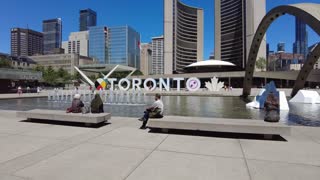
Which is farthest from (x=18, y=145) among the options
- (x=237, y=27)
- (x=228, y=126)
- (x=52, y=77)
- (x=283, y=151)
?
(x=237, y=27)

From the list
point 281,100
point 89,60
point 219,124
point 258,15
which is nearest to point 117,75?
point 89,60

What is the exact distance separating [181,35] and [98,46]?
54617mm

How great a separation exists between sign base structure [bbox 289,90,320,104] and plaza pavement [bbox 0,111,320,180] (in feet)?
57.2

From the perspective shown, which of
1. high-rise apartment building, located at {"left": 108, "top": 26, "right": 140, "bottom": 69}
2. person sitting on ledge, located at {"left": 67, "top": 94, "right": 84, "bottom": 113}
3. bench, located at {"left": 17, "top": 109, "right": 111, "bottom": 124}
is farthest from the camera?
high-rise apartment building, located at {"left": 108, "top": 26, "right": 140, "bottom": 69}

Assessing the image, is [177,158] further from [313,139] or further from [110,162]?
[313,139]

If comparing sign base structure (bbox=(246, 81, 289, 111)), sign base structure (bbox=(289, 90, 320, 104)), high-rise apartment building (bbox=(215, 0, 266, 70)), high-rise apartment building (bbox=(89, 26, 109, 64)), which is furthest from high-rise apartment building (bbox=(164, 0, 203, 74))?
sign base structure (bbox=(246, 81, 289, 111))

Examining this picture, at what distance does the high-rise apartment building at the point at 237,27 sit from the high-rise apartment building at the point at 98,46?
70.6 m

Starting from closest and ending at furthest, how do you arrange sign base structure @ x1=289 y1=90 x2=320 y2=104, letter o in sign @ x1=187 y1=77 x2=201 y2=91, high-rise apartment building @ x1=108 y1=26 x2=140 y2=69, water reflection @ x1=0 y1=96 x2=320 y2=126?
1. water reflection @ x1=0 y1=96 x2=320 y2=126
2. sign base structure @ x1=289 y1=90 x2=320 y2=104
3. letter o in sign @ x1=187 y1=77 x2=201 y2=91
4. high-rise apartment building @ x1=108 y1=26 x2=140 y2=69

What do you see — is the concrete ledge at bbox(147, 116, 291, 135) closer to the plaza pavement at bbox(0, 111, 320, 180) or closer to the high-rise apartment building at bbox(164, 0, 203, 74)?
the plaza pavement at bbox(0, 111, 320, 180)

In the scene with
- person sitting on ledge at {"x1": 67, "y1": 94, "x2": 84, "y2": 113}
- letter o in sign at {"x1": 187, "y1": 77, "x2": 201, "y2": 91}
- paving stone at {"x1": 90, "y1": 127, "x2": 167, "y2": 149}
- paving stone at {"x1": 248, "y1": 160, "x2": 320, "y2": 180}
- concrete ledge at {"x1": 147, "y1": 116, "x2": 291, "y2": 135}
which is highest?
letter o in sign at {"x1": 187, "y1": 77, "x2": 201, "y2": 91}

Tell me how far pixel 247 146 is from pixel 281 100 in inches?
504

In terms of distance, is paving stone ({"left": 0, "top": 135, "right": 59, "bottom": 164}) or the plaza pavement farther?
paving stone ({"left": 0, "top": 135, "right": 59, "bottom": 164})

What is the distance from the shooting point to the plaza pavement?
4387 mm

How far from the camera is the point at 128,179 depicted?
4.16 meters
